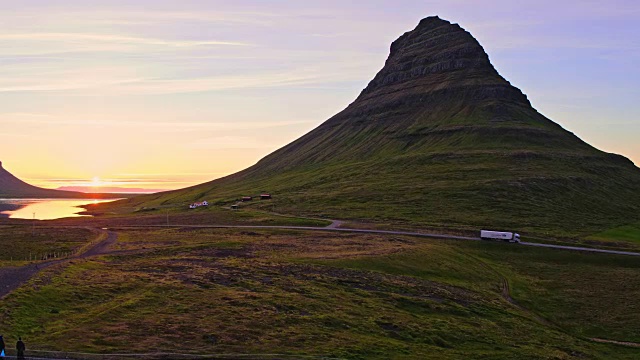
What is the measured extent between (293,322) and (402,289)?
24.3 m

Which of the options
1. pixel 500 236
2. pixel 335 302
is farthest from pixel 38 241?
pixel 500 236

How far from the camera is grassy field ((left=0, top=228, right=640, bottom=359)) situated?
1955 inches

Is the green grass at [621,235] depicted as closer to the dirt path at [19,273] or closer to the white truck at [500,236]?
the white truck at [500,236]

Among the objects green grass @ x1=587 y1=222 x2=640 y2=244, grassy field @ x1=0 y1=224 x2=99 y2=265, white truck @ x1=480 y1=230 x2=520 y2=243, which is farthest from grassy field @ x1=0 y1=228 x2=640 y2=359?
green grass @ x1=587 y1=222 x2=640 y2=244

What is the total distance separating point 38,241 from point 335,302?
8455 cm

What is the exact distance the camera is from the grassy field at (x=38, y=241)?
10031 cm

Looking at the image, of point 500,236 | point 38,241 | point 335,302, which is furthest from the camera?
point 38,241

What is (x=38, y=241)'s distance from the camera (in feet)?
388

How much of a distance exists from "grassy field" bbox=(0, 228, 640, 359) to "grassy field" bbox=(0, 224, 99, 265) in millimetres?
14203

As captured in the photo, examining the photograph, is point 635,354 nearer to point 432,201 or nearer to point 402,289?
point 402,289

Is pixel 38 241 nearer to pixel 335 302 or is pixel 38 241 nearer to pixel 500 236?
pixel 335 302

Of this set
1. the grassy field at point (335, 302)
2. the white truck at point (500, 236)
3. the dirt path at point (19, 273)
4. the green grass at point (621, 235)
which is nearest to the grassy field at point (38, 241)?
the dirt path at point (19, 273)

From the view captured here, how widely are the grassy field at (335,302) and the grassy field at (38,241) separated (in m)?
14.2

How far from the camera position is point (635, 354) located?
61.3 metres
